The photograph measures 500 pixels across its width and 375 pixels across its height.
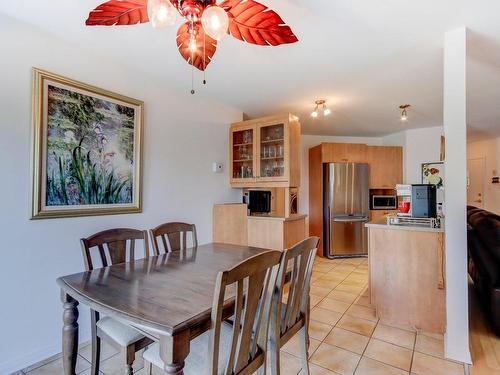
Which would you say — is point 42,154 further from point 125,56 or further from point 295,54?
point 295,54

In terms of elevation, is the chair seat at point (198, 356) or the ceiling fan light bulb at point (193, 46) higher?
the ceiling fan light bulb at point (193, 46)

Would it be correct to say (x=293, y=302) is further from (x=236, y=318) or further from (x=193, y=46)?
(x=193, y=46)

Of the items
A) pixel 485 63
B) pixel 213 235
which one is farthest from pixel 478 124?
pixel 213 235

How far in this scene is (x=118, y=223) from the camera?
235cm

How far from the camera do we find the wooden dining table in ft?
3.30

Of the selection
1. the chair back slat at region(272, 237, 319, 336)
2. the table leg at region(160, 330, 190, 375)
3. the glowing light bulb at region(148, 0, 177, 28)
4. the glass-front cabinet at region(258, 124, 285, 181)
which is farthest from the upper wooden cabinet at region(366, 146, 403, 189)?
the table leg at region(160, 330, 190, 375)

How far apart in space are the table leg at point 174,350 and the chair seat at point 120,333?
1.56ft

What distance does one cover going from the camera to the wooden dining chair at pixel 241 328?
1018 millimetres

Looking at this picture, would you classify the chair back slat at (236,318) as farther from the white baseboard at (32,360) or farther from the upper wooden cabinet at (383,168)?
the upper wooden cabinet at (383,168)

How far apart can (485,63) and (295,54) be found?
172cm

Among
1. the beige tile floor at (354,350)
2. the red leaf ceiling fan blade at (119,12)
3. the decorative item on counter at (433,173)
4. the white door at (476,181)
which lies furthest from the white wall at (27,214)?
the white door at (476,181)

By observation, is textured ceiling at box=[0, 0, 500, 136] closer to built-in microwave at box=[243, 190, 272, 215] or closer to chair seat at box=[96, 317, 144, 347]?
built-in microwave at box=[243, 190, 272, 215]

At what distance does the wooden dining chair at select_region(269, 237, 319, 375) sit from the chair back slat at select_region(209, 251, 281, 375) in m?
0.08

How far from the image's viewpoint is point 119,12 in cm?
131
